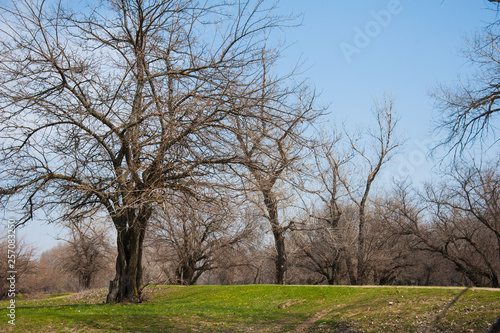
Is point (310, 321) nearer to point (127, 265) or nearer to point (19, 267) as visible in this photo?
point (127, 265)

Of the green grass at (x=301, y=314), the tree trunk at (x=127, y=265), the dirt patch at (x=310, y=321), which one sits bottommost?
the dirt patch at (x=310, y=321)

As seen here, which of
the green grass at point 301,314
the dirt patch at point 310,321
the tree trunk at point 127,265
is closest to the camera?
the green grass at point 301,314

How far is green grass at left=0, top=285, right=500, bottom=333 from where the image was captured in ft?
28.6

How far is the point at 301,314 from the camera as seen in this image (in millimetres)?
11820

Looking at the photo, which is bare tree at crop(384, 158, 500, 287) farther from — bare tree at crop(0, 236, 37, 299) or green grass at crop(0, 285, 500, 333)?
bare tree at crop(0, 236, 37, 299)

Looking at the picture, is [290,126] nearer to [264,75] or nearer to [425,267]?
[264,75]

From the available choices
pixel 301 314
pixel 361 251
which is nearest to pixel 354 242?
pixel 361 251

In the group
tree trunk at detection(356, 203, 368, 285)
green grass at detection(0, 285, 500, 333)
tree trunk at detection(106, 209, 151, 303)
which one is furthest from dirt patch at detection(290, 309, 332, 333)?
tree trunk at detection(356, 203, 368, 285)

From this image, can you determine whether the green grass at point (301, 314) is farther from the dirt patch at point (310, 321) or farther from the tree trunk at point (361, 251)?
the tree trunk at point (361, 251)

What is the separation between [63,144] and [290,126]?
6104 millimetres

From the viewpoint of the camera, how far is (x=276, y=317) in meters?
11.5

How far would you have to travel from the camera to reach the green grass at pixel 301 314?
8711mm

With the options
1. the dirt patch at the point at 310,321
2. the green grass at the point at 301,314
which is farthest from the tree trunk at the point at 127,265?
the dirt patch at the point at 310,321

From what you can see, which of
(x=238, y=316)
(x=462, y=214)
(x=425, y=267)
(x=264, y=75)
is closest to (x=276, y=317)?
(x=238, y=316)
